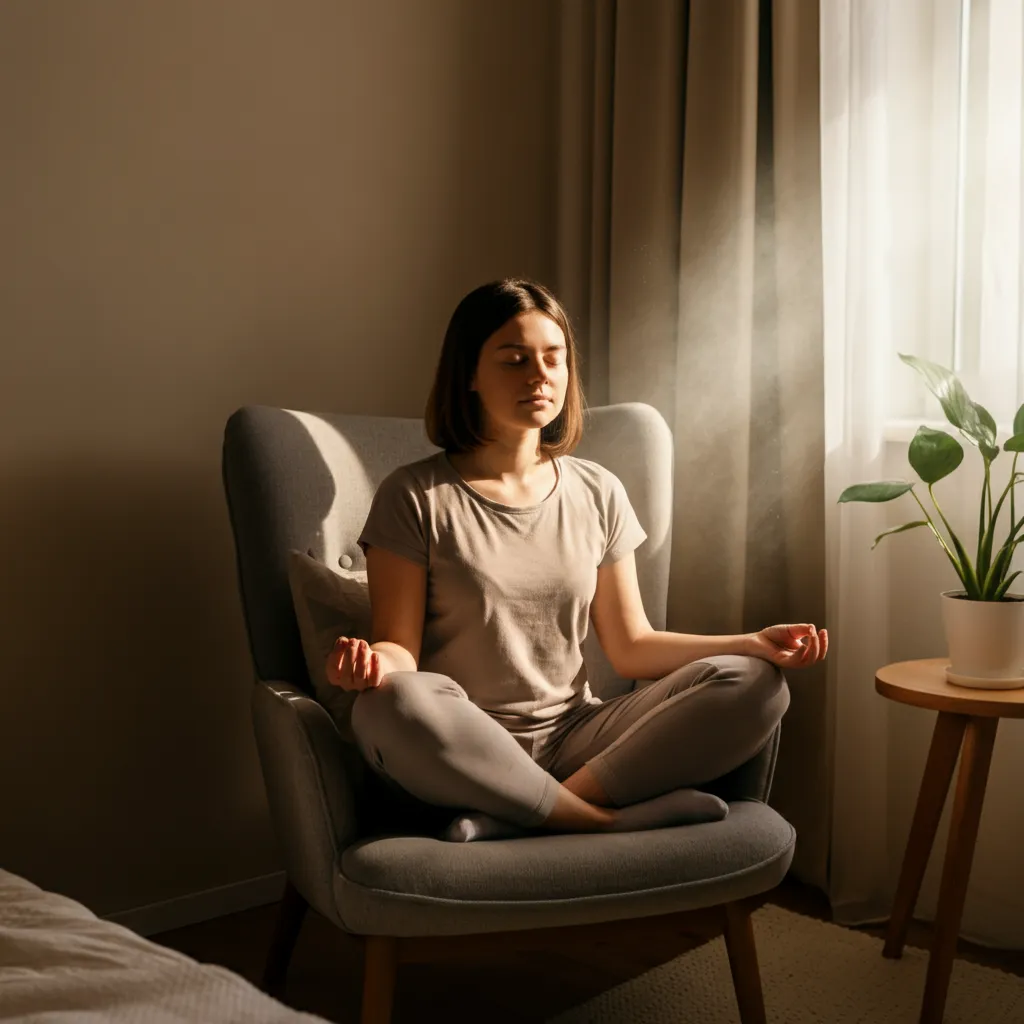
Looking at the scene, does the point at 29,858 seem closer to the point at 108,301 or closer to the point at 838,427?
the point at 108,301

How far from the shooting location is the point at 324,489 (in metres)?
1.77

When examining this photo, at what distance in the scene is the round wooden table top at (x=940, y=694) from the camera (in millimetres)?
1604

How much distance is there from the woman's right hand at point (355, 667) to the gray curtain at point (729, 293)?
3.40 ft

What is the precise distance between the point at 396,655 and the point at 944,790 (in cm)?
94

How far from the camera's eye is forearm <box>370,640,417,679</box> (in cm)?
147

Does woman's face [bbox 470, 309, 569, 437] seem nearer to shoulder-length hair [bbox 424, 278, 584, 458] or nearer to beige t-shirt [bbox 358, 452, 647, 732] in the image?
shoulder-length hair [bbox 424, 278, 584, 458]

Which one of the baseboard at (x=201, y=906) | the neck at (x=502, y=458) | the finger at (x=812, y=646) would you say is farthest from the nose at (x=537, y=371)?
the baseboard at (x=201, y=906)

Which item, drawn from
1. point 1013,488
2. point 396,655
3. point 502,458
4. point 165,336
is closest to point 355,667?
point 396,655

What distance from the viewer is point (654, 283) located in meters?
2.33

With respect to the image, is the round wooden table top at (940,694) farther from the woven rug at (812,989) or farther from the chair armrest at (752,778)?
the woven rug at (812,989)

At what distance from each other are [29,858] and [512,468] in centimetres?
101

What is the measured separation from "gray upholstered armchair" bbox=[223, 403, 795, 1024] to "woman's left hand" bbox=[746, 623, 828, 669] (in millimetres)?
121

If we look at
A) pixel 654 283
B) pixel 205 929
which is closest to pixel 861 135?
pixel 654 283

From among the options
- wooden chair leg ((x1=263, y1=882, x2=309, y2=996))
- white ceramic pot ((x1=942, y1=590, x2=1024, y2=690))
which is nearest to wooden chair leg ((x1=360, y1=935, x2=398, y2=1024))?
wooden chair leg ((x1=263, y1=882, x2=309, y2=996))
